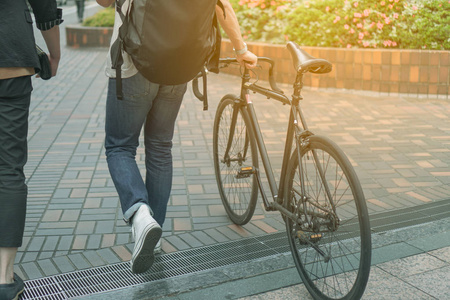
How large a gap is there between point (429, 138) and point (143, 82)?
4.05 metres

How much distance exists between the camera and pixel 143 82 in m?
3.18

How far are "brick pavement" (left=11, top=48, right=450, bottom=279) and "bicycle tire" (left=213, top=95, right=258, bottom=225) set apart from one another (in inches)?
5.1

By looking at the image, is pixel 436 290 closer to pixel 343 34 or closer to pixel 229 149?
pixel 229 149

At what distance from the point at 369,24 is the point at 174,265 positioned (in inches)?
248

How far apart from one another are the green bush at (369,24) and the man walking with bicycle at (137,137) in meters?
5.62

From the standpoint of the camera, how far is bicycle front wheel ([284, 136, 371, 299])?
284 centimetres

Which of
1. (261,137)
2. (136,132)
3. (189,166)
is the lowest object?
(189,166)

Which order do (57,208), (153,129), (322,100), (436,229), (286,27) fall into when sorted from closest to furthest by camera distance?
(153,129) < (436,229) < (57,208) < (322,100) < (286,27)

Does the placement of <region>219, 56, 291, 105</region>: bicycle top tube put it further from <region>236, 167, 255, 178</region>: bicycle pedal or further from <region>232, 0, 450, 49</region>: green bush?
<region>232, 0, 450, 49</region>: green bush

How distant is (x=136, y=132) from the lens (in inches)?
130

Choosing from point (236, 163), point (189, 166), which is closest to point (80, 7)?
point (189, 166)

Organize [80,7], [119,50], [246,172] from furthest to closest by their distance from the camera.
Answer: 1. [80,7]
2. [246,172]
3. [119,50]

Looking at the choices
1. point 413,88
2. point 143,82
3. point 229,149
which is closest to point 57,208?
point 229,149

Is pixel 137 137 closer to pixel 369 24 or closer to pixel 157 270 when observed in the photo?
pixel 157 270
